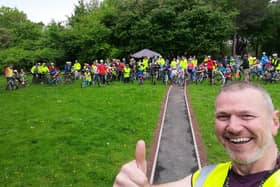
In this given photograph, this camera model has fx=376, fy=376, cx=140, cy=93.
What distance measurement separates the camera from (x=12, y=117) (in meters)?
16.5

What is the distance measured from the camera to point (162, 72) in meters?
27.3

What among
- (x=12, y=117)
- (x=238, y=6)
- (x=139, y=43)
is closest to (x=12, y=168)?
(x=12, y=117)

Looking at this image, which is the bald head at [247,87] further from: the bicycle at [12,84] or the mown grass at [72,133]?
the bicycle at [12,84]

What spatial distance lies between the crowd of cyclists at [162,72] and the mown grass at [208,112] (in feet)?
3.84

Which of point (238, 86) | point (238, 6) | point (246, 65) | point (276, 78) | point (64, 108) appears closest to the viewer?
point (238, 86)

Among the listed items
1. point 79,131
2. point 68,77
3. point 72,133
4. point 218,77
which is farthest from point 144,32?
point 72,133

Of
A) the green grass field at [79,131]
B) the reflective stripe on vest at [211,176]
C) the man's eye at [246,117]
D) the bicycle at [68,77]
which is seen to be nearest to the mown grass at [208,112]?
the green grass field at [79,131]

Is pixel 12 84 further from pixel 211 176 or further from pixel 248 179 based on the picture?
pixel 248 179

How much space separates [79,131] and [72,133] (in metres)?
0.36

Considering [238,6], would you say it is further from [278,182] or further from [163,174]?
[278,182]

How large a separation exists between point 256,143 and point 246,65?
67.9 ft

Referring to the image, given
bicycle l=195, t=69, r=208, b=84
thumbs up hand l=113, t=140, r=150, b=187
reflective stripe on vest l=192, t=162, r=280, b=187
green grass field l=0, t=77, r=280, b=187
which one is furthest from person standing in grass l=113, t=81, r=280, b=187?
bicycle l=195, t=69, r=208, b=84

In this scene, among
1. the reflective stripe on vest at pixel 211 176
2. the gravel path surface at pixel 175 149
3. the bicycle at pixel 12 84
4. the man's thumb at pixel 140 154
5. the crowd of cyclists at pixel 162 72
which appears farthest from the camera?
the bicycle at pixel 12 84

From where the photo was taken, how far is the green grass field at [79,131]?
938cm
